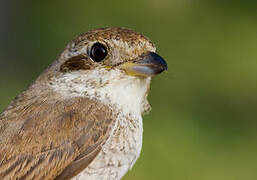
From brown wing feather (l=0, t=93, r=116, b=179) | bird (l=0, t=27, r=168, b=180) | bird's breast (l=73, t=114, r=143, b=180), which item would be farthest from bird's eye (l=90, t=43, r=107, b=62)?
bird's breast (l=73, t=114, r=143, b=180)

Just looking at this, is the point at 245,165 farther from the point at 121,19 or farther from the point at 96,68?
the point at 121,19

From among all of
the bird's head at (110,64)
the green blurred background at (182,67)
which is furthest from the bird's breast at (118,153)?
the green blurred background at (182,67)

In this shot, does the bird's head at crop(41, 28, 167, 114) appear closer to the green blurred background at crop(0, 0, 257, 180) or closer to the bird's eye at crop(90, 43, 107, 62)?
the bird's eye at crop(90, 43, 107, 62)

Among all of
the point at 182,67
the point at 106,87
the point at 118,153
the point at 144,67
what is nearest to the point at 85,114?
the point at 106,87

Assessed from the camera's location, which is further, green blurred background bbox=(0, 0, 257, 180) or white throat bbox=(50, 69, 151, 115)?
green blurred background bbox=(0, 0, 257, 180)

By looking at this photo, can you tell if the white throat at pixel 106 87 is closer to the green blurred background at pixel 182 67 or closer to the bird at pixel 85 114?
the bird at pixel 85 114

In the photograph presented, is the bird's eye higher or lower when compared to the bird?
higher

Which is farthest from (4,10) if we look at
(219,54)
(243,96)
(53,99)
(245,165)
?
(53,99)
